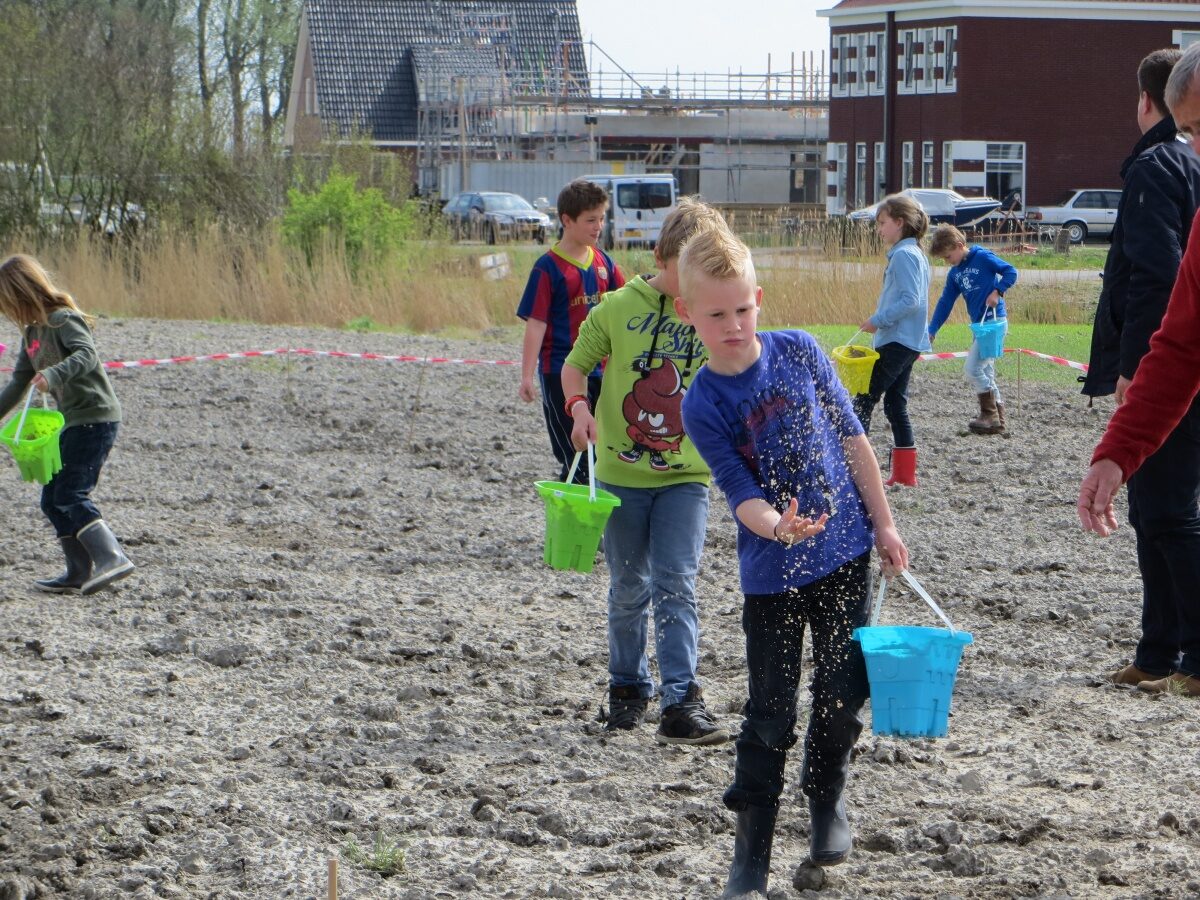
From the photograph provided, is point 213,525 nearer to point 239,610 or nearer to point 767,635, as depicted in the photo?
point 239,610

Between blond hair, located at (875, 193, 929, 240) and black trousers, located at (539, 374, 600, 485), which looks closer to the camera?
black trousers, located at (539, 374, 600, 485)

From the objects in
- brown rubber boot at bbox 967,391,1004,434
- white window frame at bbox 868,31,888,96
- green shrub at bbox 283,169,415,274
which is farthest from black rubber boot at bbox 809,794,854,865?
white window frame at bbox 868,31,888,96

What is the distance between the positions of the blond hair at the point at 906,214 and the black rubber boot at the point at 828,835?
19.7 ft

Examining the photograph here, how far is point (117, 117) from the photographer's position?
23.1 metres

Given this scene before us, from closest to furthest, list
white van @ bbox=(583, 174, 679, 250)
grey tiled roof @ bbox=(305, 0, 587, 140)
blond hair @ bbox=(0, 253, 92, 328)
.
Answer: blond hair @ bbox=(0, 253, 92, 328), white van @ bbox=(583, 174, 679, 250), grey tiled roof @ bbox=(305, 0, 587, 140)

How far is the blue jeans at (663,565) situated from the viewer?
4.81m

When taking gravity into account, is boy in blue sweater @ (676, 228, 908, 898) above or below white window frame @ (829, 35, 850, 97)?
below

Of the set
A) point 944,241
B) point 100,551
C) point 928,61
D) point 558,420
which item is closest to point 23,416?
point 100,551

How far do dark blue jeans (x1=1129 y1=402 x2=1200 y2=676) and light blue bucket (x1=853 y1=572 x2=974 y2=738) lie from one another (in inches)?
69.1

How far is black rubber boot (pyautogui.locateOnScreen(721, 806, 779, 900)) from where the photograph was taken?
11.8ft

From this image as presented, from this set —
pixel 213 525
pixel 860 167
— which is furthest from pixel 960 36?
pixel 213 525

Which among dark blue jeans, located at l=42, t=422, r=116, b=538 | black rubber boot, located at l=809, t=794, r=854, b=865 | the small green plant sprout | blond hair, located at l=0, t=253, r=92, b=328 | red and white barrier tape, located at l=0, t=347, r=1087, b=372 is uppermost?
blond hair, located at l=0, t=253, r=92, b=328

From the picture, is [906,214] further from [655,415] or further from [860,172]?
[860,172]

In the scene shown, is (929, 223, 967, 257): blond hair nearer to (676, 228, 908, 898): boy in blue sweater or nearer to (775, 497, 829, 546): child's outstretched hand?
(676, 228, 908, 898): boy in blue sweater
